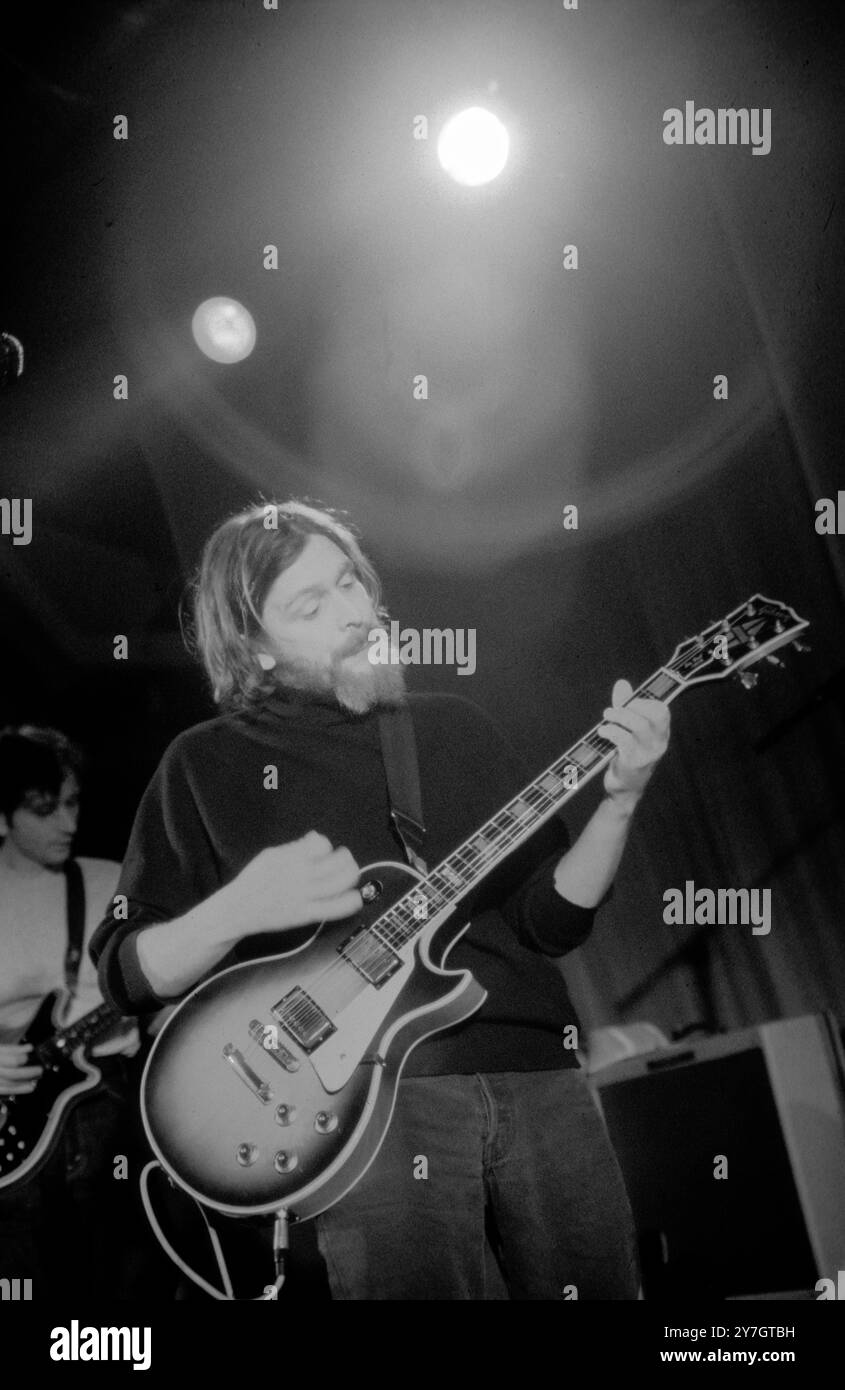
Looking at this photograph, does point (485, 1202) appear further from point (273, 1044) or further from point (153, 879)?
point (153, 879)

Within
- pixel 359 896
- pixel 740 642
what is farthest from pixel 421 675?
pixel 740 642

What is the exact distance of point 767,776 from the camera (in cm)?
220

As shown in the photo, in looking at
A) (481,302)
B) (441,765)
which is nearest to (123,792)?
(441,765)

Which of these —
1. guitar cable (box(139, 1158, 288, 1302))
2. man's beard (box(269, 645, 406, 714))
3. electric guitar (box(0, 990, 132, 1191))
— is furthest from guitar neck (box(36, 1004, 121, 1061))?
man's beard (box(269, 645, 406, 714))

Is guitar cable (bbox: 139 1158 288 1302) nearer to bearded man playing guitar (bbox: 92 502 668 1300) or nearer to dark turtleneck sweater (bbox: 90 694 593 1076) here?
bearded man playing guitar (bbox: 92 502 668 1300)

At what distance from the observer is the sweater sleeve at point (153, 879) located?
2.08 m

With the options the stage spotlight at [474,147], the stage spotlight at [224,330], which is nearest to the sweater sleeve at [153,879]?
the stage spotlight at [224,330]

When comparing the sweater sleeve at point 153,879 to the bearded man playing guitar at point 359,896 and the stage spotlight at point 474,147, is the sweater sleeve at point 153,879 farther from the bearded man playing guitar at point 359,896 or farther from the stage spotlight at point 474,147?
the stage spotlight at point 474,147

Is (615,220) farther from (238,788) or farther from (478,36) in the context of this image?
(238,788)

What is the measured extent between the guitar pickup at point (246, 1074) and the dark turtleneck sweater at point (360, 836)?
0.15 meters

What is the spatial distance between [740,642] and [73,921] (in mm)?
1325

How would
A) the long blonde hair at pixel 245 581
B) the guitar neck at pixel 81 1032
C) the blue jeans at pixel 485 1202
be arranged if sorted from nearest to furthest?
the blue jeans at pixel 485 1202 < the guitar neck at pixel 81 1032 < the long blonde hair at pixel 245 581

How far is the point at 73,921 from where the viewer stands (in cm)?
218

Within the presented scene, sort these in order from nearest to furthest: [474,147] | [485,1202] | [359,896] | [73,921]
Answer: [485,1202]
[359,896]
[73,921]
[474,147]
